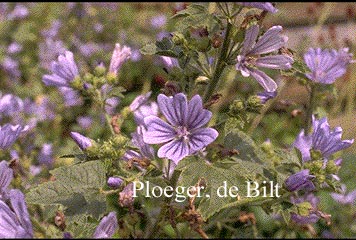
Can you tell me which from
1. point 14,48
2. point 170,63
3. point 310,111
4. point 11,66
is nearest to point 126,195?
point 170,63

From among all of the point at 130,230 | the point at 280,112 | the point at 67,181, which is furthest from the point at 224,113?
the point at 280,112

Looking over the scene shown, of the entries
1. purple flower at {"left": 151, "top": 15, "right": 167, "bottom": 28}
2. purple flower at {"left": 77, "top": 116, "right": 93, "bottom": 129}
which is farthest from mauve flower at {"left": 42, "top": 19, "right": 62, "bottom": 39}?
purple flower at {"left": 77, "top": 116, "right": 93, "bottom": 129}

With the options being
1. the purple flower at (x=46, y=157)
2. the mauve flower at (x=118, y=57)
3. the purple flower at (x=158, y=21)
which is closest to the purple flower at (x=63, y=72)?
the mauve flower at (x=118, y=57)

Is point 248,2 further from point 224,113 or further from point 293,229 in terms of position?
point 293,229

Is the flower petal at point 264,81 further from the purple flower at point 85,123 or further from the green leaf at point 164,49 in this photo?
the purple flower at point 85,123

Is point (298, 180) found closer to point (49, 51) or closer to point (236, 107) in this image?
point (236, 107)

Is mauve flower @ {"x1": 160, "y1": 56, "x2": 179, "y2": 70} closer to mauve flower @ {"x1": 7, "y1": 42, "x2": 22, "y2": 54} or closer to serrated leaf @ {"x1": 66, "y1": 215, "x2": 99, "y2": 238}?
serrated leaf @ {"x1": 66, "y1": 215, "x2": 99, "y2": 238}
